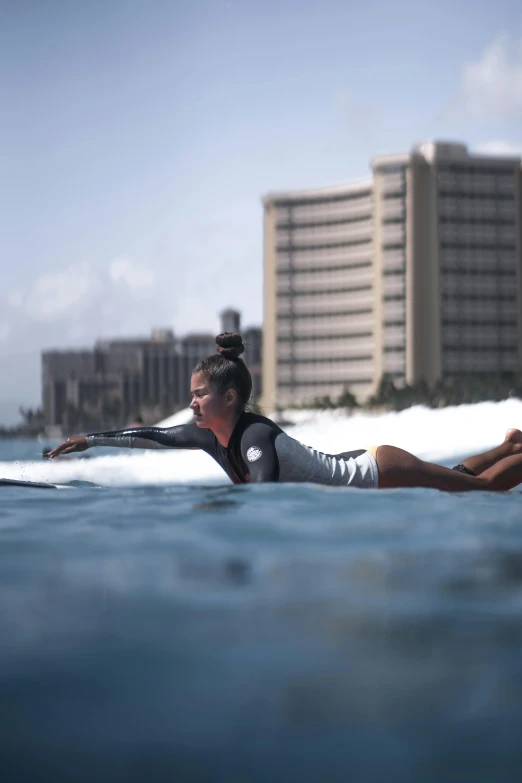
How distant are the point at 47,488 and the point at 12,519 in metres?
1.79

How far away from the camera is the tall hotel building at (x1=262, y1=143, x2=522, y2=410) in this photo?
392 ft

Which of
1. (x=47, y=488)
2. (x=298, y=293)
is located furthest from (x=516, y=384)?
(x=47, y=488)

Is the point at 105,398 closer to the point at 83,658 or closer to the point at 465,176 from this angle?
the point at 465,176

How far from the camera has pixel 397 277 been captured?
120625mm

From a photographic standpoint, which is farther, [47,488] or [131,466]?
[131,466]

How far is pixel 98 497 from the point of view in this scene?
6.04 m

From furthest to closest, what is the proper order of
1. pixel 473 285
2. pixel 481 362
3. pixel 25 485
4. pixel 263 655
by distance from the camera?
pixel 473 285 → pixel 481 362 → pixel 25 485 → pixel 263 655

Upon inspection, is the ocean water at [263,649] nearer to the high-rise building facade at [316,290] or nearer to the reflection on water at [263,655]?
the reflection on water at [263,655]

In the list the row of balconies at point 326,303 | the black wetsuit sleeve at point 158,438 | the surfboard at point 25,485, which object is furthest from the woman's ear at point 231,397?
the row of balconies at point 326,303

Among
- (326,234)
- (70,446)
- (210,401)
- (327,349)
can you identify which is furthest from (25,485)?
(326,234)

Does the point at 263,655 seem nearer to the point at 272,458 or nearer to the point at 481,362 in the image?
the point at 272,458

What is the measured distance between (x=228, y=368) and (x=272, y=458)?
2.51ft

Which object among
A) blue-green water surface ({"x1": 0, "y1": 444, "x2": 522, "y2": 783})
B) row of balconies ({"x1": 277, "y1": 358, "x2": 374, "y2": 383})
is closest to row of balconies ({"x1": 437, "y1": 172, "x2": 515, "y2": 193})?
row of balconies ({"x1": 277, "y1": 358, "x2": 374, "y2": 383})

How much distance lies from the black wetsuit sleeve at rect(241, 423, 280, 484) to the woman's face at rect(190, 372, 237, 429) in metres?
0.24
